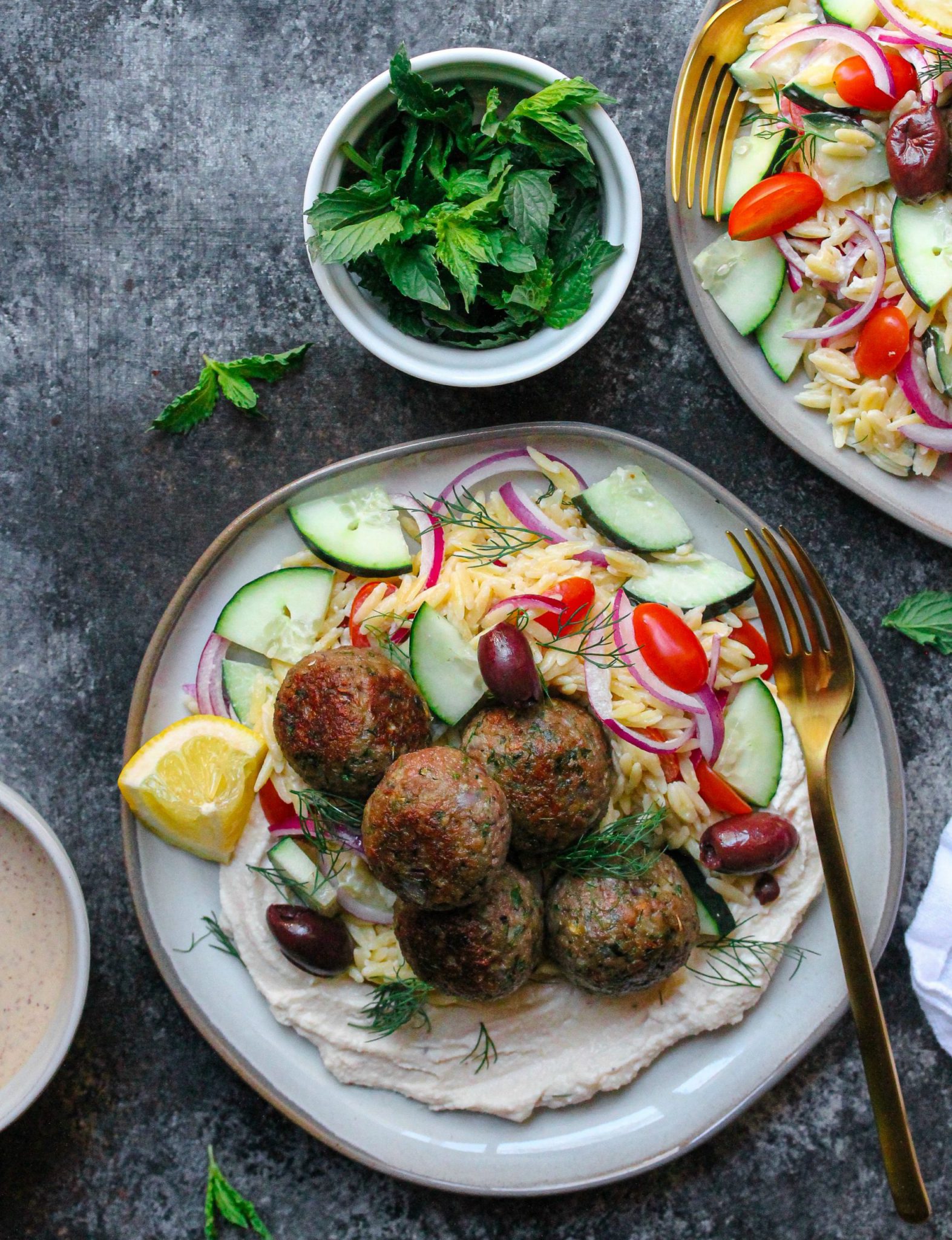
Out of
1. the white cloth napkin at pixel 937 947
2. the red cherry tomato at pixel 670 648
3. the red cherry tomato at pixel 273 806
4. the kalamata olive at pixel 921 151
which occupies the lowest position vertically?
the white cloth napkin at pixel 937 947

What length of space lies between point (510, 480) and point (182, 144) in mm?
1421

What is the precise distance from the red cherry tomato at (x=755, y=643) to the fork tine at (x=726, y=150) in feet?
3.70

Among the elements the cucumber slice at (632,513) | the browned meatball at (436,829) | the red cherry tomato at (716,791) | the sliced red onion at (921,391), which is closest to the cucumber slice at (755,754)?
the red cherry tomato at (716,791)

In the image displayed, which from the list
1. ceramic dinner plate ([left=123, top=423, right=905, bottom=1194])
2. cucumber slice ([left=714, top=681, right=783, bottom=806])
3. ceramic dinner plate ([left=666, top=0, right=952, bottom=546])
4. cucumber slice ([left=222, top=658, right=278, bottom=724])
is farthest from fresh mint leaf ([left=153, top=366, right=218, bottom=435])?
cucumber slice ([left=714, top=681, right=783, bottom=806])

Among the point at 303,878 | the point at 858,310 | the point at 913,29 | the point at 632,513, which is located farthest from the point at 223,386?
the point at 913,29

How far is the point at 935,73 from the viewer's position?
2434 millimetres

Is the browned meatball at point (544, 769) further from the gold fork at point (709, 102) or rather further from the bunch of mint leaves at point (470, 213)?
the gold fork at point (709, 102)

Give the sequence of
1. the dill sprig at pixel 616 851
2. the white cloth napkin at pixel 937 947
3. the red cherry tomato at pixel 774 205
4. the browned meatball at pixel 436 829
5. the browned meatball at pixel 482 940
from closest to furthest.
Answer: the browned meatball at pixel 436 829
the browned meatball at pixel 482 940
the dill sprig at pixel 616 851
the red cherry tomato at pixel 774 205
the white cloth napkin at pixel 937 947

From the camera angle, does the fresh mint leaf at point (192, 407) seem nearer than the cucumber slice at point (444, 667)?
No

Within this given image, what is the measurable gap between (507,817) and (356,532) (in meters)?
0.91

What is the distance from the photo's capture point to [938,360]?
253cm

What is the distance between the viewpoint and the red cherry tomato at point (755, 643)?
2.59 metres

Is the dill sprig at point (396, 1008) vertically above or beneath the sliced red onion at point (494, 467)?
beneath

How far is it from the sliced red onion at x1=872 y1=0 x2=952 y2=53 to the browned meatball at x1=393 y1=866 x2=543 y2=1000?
228 cm
